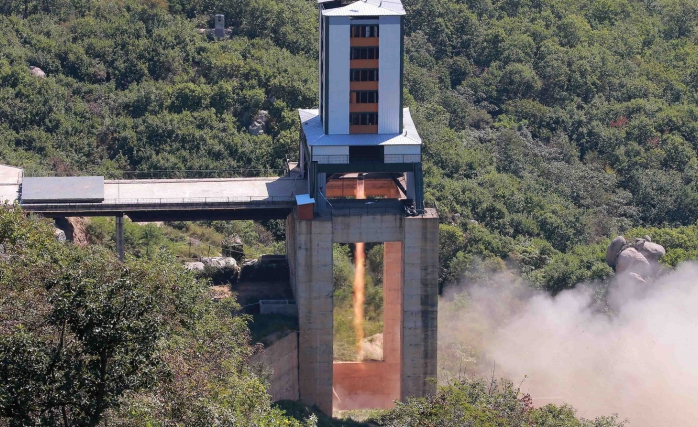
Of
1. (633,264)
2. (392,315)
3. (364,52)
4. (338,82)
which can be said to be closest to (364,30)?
(364,52)

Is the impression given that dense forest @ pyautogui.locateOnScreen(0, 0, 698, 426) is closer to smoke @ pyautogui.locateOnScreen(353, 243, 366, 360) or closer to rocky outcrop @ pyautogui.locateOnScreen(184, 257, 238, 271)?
smoke @ pyautogui.locateOnScreen(353, 243, 366, 360)

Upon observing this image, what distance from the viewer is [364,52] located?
8144 centimetres

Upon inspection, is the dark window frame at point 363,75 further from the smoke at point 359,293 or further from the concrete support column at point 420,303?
the smoke at point 359,293

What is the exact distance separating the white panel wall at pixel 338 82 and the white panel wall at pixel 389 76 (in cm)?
206

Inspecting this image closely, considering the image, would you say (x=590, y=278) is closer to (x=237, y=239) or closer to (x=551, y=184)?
(x=551, y=184)

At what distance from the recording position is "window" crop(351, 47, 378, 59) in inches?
3201

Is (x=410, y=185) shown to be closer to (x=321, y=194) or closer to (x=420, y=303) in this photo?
(x=321, y=194)

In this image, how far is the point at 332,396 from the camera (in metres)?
85.1

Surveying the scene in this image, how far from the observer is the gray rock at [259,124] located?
11544 cm

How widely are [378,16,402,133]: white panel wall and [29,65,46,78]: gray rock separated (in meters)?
48.0

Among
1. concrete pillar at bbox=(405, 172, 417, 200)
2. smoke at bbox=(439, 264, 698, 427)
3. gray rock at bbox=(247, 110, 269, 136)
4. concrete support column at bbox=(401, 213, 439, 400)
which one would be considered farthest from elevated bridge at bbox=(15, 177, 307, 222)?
gray rock at bbox=(247, 110, 269, 136)

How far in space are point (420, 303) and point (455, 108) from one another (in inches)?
2022

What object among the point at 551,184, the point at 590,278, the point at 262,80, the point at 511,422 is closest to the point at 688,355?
the point at 590,278

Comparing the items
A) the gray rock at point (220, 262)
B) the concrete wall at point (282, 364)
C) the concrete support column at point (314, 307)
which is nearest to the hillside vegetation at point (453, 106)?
the gray rock at point (220, 262)
